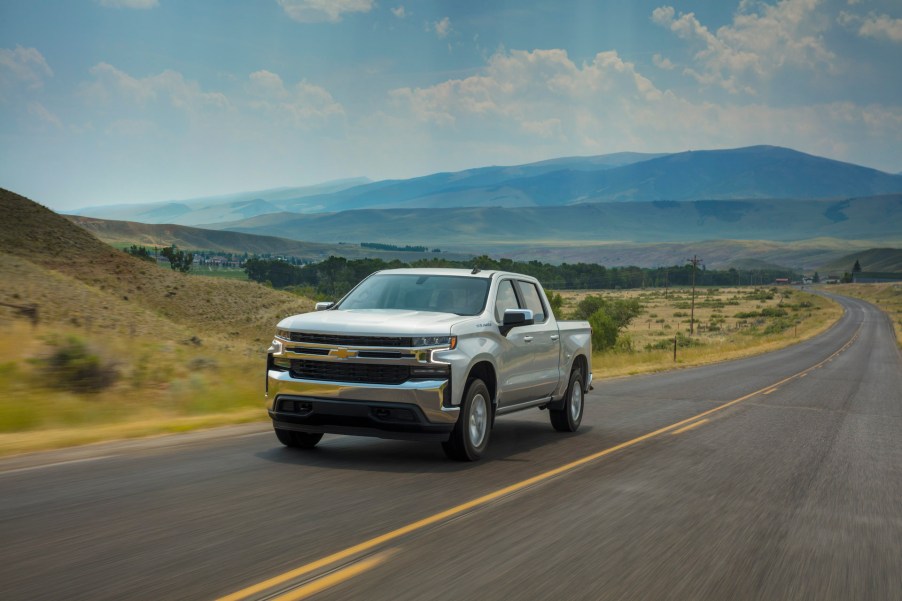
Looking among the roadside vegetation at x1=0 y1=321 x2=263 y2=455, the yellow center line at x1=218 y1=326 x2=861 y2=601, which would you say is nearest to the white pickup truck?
the yellow center line at x1=218 y1=326 x2=861 y2=601

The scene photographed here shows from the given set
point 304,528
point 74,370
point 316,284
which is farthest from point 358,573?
point 316,284

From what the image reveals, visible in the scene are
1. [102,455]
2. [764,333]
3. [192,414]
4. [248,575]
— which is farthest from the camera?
[764,333]

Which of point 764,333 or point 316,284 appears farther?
point 316,284

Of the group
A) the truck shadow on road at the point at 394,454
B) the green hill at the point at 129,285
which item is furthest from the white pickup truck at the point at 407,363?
the green hill at the point at 129,285

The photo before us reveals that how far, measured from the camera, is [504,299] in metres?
10.9

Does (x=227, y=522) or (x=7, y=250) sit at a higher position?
(x=7, y=250)

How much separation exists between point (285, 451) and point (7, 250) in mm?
35135

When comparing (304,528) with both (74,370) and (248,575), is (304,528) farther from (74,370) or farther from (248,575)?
(74,370)

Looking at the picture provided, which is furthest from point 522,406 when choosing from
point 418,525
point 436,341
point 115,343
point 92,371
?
point 115,343

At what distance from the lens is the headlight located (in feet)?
29.1

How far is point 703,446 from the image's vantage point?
12.1m

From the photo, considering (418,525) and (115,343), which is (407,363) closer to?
(418,525)

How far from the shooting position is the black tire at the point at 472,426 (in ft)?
30.2

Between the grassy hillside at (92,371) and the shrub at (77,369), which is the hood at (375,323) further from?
the shrub at (77,369)
